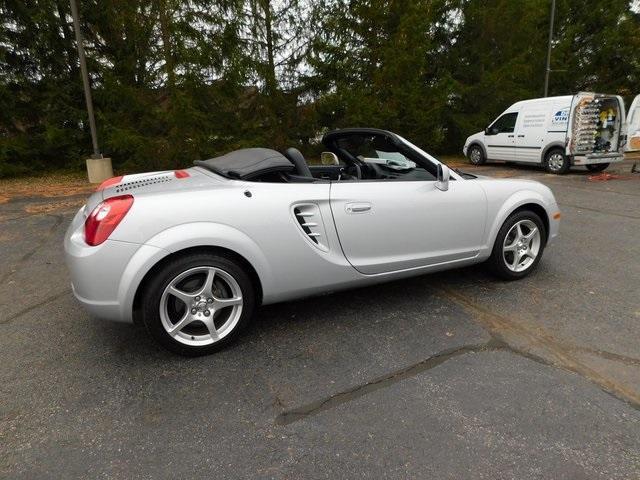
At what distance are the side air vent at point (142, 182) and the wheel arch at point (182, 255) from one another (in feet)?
1.90

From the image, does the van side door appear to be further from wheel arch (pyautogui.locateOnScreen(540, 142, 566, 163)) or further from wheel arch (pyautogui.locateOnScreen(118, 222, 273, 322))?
wheel arch (pyautogui.locateOnScreen(118, 222, 273, 322))

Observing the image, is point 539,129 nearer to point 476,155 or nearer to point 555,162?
point 555,162

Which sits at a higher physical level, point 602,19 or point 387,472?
point 602,19

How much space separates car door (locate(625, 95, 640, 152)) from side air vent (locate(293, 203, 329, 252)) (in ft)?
40.1

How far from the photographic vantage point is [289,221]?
2.76 metres

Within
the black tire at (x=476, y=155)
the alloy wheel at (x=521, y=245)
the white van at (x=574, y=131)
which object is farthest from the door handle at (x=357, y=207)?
the black tire at (x=476, y=155)

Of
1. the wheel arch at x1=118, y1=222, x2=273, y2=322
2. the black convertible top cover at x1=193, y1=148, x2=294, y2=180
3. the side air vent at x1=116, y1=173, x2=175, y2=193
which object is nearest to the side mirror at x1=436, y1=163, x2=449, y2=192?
the black convertible top cover at x1=193, y1=148, x2=294, y2=180

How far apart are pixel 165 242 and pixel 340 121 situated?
1225 cm

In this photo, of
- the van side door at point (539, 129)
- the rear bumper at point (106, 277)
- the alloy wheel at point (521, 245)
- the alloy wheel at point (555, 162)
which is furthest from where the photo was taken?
the alloy wheel at point (555, 162)

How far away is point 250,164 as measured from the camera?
2994 millimetres

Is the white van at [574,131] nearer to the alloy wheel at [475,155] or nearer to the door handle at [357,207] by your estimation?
the alloy wheel at [475,155]

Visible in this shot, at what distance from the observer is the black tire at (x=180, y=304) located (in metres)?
2.51

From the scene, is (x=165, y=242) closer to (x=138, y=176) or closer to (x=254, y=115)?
(x=138, y=176)

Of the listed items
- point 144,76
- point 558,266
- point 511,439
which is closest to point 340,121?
point 144,76
